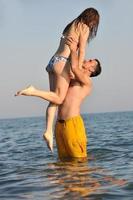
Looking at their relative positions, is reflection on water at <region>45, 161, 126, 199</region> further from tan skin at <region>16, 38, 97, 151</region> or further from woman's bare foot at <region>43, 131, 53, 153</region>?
tan skin at <region>16, 38, 97, 151</region>

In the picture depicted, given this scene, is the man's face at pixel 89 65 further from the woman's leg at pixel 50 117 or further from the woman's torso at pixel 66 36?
the woman's leg at pixel 50 117

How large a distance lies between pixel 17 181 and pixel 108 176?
4.30 feet

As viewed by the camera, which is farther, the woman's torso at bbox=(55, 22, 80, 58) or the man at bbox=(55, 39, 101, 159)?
the man at bbox=(55, 39, 101, 159)

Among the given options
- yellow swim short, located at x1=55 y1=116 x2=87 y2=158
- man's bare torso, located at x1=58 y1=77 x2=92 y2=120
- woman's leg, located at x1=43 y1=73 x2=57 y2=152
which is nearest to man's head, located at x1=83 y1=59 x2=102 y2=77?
man's bare torso, located at x1=58 y1=77 x2=92 y2=120

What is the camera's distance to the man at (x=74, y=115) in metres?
8.10

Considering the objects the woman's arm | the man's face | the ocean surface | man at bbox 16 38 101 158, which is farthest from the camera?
the man's face

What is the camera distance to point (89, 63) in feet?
27.1

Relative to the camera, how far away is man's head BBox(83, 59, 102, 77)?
323 inches

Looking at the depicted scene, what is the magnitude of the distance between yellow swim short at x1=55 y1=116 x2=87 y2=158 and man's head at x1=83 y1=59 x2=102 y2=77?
0.80 metres

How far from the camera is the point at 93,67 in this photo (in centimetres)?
827

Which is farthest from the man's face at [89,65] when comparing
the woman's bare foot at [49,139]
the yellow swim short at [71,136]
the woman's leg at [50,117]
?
the woman's bare foot at [49,139]

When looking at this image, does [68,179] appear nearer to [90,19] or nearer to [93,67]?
[93,67]

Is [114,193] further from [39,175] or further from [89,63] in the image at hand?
[89,63]

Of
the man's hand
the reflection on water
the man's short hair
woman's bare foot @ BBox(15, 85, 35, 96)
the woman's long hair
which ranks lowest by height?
the reflection on water
